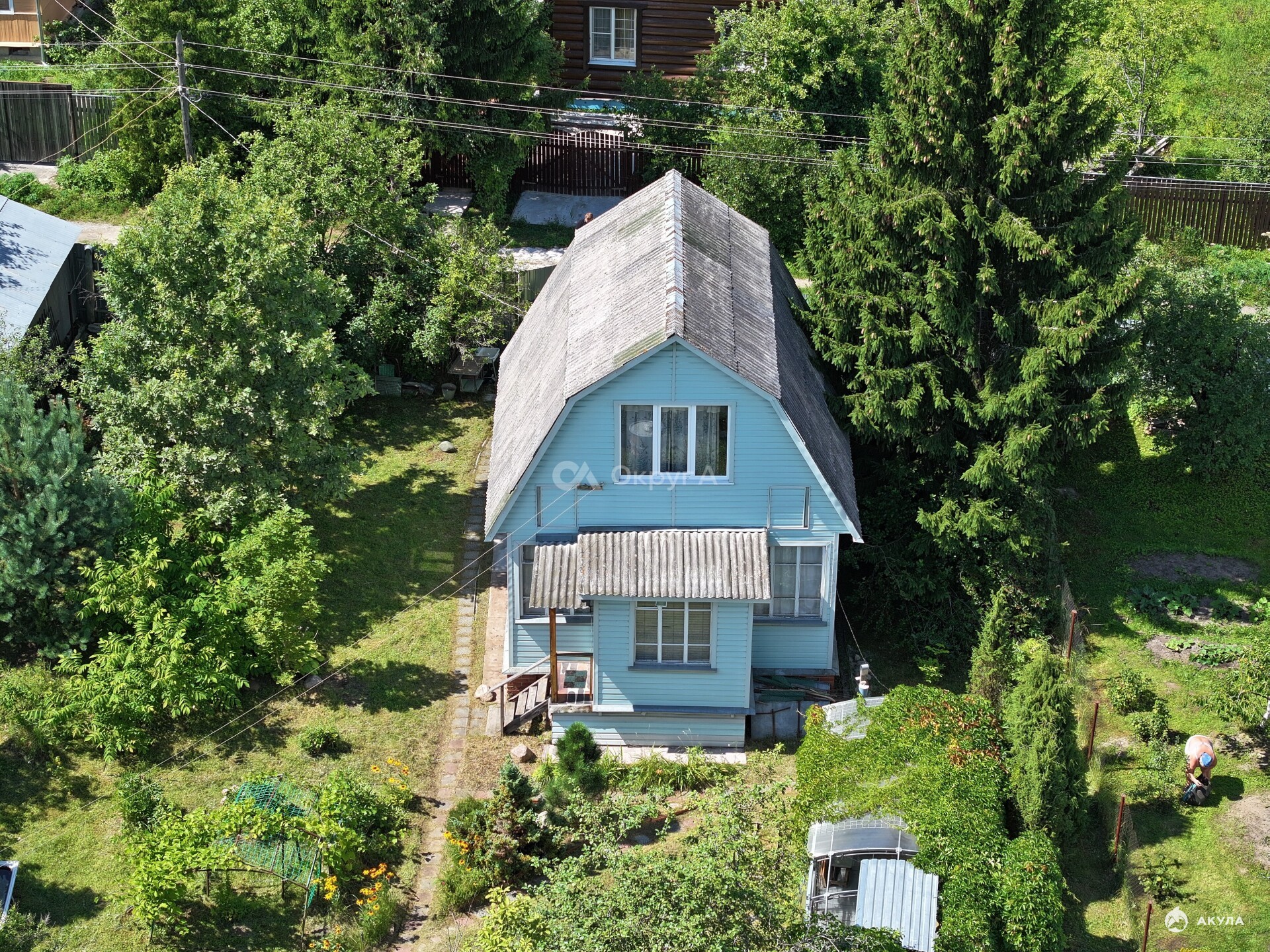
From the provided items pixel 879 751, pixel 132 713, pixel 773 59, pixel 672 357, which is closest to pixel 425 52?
pixel 773 59

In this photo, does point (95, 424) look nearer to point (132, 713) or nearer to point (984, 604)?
point (132, 713)

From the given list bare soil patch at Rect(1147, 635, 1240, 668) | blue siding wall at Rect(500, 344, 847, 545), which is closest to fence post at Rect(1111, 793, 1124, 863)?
bare soil patch at Rect(1147, 635, 1240, 668)

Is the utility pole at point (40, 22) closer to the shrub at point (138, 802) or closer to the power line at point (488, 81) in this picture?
the power line at point (488, 81)

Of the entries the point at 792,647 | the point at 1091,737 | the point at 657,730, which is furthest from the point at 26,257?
the point at 1091,737

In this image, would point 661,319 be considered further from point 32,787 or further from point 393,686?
point 32,787

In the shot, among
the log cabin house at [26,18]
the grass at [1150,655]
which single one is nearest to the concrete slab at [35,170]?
the log cabin house at [26,18]
